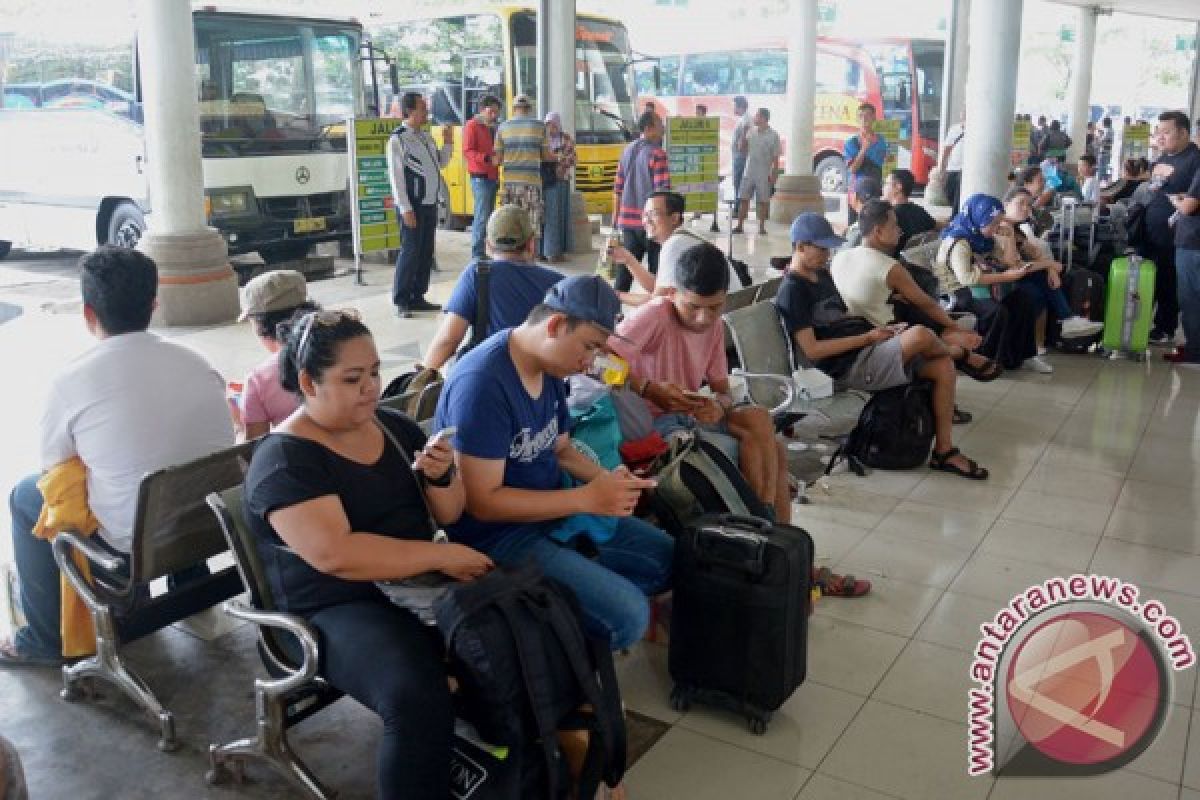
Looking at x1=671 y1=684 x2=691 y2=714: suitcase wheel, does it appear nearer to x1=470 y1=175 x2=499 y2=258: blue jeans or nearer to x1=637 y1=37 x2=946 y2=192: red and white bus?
x1=470 y1=175 x2=499 y2=258: blue jeans

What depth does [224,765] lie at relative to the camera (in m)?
2.92

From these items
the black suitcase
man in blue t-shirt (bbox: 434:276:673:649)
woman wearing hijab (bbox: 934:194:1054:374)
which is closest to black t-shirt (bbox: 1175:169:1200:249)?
woman wearing hijab (bbox: 934:194:1054:374)

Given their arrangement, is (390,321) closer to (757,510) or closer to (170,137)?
(170,137)

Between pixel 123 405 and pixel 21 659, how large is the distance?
0.99 metres

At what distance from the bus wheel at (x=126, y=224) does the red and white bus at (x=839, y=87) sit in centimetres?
1074

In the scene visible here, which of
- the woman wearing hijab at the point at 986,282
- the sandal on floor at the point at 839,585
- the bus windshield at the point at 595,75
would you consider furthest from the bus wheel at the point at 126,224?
the sandal on floor at the point at 839,585

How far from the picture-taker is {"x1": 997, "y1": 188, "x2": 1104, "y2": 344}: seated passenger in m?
7.52

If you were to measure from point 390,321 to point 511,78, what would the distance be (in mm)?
6115

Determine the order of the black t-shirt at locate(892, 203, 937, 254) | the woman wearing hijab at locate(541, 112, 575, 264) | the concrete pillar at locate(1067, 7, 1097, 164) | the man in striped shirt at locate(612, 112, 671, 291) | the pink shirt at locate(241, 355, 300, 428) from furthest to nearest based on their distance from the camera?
1. the concrete pillar at locate(1067, 7, 1097, 164)
2. the woman wearing hijab at locate(541, 112, 575, 264)
3. the man in striped shirt at locate(612, 112, 671, 291)
4. the black t-shirt at locate(892, 203, 937, 254)
5. the pink shirt at locate(241, 355, 300, 428)

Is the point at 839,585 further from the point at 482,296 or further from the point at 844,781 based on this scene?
the point at 482,296

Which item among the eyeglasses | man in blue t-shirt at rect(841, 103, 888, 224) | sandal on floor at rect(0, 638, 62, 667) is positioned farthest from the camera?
man in blue t-shirt at rect(841, 103, 888, 224)

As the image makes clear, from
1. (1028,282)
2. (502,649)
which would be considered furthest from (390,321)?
(502,649)

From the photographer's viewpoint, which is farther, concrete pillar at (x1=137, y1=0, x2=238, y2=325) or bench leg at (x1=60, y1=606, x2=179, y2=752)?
concrete pillar at (x1=137, y1=0, x2=238, y2=325)

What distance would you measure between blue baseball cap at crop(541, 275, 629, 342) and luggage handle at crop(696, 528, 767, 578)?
701 millimetres
